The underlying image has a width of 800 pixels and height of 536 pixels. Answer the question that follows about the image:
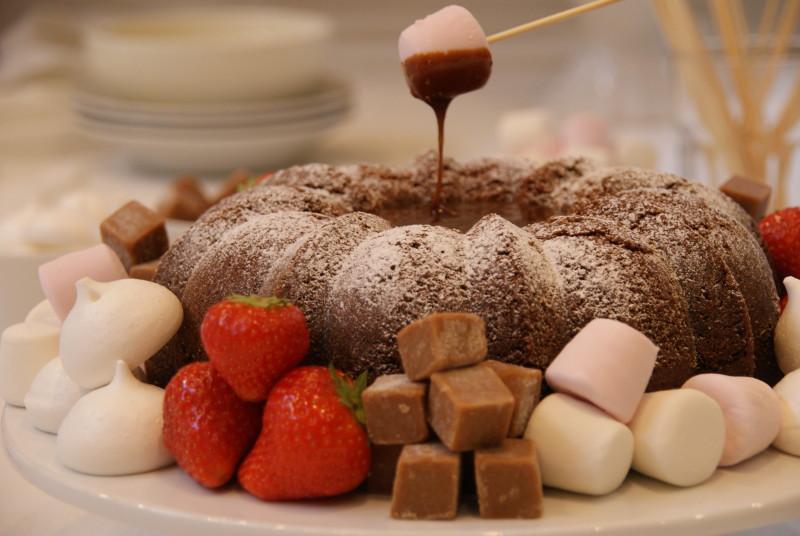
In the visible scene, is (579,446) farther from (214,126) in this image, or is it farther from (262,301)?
(214,126)

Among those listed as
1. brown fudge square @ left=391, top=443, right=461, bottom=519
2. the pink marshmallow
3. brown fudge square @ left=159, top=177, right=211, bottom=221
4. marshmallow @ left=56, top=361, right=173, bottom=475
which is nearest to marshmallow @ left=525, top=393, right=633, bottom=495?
brown fudge square @ left=391, top=443, right=461, bottom=519

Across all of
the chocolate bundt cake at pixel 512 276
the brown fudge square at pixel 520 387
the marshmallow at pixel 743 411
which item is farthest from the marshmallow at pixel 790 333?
the brown fudge square at pixel 520 387

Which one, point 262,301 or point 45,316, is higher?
point 262,301

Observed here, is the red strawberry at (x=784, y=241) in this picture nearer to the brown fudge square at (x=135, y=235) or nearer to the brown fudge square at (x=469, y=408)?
the brown fudge square at (x=469, y=408)

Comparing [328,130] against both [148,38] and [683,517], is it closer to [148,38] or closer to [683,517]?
[148,38]

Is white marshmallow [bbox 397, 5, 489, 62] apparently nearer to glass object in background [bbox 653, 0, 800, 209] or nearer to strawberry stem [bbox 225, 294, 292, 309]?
strawberry stem [bbox 225, 294, 292, 309]

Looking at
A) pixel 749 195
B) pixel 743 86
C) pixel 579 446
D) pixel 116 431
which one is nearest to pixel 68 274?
pixel 116 431
